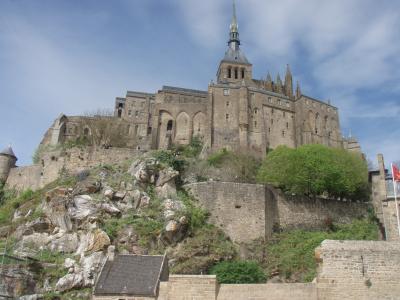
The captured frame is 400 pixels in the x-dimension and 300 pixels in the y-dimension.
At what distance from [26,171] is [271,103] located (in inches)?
1274

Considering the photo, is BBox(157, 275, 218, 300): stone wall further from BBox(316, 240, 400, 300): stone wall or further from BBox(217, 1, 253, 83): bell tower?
BBox(217, 1, 253, 83): bell tower

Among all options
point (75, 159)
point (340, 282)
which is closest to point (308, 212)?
point (340, 282)

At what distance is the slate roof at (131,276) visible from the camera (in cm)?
1770

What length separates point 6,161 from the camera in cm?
4391

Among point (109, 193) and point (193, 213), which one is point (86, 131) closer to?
point (109, 193)

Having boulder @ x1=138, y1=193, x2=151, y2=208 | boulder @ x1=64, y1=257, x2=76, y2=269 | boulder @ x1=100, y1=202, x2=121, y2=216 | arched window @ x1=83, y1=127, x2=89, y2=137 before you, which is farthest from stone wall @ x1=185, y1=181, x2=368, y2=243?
arched window @ x1=83, y1=127, x2=89, y2=137

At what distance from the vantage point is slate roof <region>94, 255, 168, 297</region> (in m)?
17.7

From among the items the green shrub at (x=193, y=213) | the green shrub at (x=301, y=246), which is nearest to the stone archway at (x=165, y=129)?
the green shrub at (x=193, y=213)

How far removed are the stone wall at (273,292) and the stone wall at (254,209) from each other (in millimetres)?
Answer: 12476

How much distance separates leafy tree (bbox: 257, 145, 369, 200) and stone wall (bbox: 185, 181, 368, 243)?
8.86ft

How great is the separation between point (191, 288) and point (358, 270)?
5965mm

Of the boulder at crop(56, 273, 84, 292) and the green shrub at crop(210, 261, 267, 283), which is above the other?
the green shrub at crop(210, 261, 267, 283)

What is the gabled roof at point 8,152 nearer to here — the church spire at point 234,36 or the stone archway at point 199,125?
the stone archway at point 199,125

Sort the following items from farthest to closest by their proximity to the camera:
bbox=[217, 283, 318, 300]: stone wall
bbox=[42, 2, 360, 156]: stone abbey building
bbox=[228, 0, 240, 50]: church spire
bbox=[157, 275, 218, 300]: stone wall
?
bbox=[228, 0, 240, 50]: church spire < bbox=[42, 2, 360, 156]: stone abbey building < bbox=[157, 275, 218, 300]: stone wall < bbox=[217, 283, 318, 300]: stone wall
